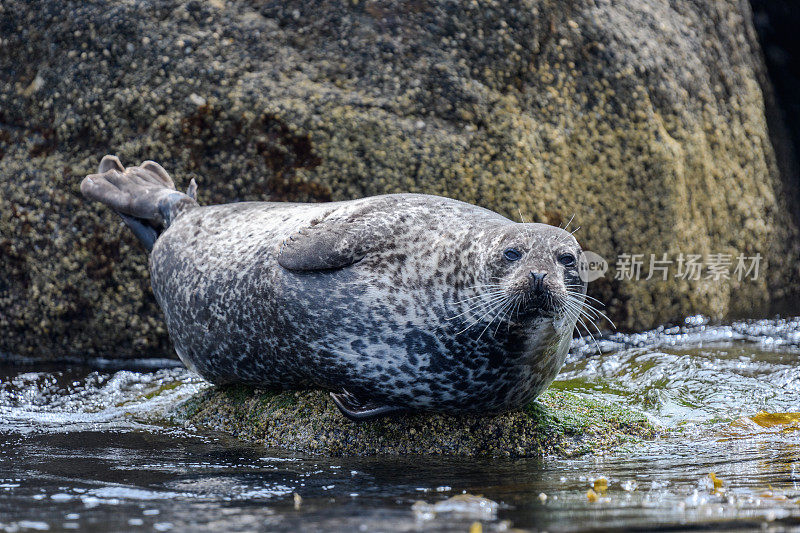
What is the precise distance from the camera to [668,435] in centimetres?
481

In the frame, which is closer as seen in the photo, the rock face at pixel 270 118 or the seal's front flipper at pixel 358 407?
the seal's front flipper at pixel 358 407

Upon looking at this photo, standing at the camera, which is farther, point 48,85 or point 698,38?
point 698,38

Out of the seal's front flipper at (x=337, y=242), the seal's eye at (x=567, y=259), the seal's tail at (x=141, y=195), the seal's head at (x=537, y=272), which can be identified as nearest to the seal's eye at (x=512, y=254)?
the seal's head at (x=537, y=272)

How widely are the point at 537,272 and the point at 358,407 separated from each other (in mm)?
1206

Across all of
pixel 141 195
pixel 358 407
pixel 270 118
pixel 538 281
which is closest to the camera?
pixel 538 281

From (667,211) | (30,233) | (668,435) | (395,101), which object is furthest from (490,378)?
(30,233)

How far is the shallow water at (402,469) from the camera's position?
2998 millimetres

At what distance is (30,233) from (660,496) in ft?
16.1

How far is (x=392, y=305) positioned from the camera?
14.8 ft

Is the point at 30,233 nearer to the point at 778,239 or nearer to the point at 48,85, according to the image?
the point at 48,85

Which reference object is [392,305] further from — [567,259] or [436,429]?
[567,259]

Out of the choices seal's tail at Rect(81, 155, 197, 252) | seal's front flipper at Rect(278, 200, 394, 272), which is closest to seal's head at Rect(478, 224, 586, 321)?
seal's front flipper at Rect(278, 200, 394, 272)

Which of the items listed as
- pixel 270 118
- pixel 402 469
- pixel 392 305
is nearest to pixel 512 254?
pixel 392 305

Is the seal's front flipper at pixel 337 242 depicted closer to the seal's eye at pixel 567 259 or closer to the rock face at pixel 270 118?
the seal's eye at pixel 567 259
